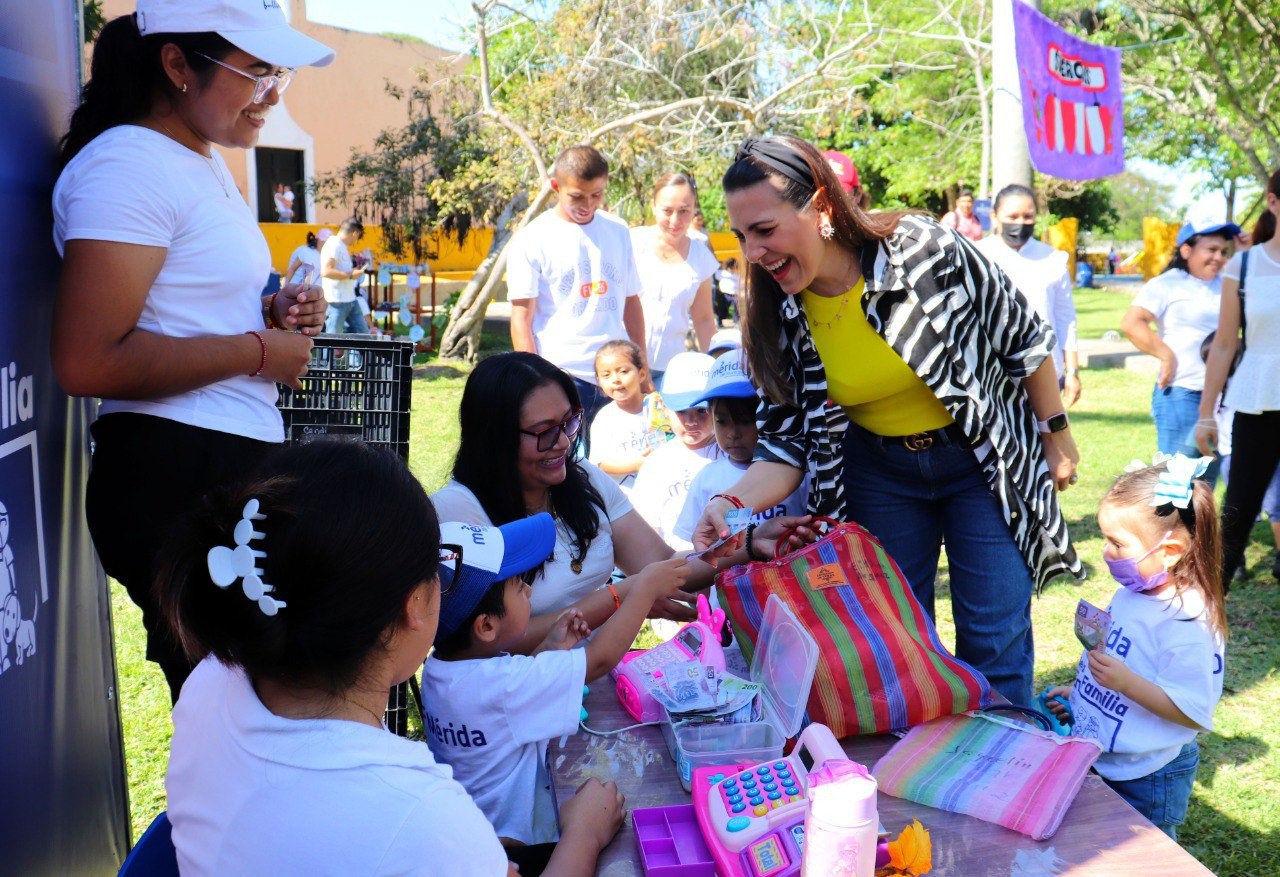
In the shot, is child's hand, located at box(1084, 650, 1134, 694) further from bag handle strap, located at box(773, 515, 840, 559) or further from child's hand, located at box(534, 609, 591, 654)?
child's hand, located at box(534, 609, 591, 654)

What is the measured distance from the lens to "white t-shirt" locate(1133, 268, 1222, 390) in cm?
513

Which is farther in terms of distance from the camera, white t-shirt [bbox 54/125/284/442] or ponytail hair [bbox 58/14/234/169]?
ponytail hair [bbox 58/14/234/169]

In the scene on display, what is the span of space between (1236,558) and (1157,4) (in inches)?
340

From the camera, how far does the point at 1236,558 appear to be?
4.65m

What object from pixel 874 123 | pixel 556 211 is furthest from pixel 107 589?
pixel 874 123

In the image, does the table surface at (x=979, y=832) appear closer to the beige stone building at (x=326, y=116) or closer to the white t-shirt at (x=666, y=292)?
the white t-shirt at (x=666, y=292)

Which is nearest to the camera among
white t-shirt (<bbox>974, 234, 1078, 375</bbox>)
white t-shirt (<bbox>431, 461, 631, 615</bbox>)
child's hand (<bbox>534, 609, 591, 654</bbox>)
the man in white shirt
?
child's hand (<bbox>534, 609, 591, 654</bbox>)

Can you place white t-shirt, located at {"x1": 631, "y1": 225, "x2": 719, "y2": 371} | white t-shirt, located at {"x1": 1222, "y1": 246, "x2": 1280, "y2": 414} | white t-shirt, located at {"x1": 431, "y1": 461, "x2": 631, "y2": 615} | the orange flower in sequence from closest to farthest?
the orange flower, white t-shirt, located at {"x1": 431, "y1": 461, "x2": 631, "y2": 615}, white t-shirt, located at {"x1": 1222, "y1": 246, "x2": 1280, "y2": 414}, white t-shirt, located at {"x1": 631, "y1": 225, "x2": 719, "y2": 371}

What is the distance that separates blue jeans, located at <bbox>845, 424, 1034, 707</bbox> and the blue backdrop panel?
170 centimetres

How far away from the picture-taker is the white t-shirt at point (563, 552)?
8.16 ft

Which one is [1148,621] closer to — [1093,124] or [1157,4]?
[1093,124]

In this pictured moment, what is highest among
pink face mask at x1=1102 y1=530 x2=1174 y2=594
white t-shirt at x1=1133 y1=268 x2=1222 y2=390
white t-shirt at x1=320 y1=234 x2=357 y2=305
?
white t-shirt at x1=320 y1=234 x2=357 y2=305

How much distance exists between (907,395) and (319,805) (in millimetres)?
1611

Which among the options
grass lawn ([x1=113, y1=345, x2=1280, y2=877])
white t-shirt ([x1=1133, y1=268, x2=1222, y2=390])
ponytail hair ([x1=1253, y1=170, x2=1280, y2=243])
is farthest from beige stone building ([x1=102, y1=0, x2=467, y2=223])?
ponytail hair ([x1=1253, y1=170, x2=1280, y2=243])
